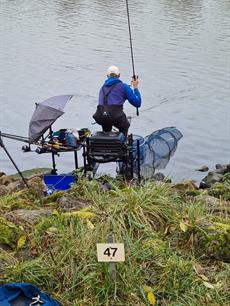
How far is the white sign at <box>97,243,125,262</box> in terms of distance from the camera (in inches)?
160

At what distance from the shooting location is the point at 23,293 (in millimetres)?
4145

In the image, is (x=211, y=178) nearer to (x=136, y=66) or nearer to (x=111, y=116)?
(x=111, y=116)

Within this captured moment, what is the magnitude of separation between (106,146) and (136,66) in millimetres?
14534

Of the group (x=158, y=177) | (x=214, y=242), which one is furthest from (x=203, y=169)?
(x=214, y=242)

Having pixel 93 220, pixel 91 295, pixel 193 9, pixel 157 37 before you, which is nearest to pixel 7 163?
pixel 93 220

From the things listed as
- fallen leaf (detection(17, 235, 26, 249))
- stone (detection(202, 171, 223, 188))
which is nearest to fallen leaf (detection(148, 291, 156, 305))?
fallen leaf (detection(17, 235, 26, 249))

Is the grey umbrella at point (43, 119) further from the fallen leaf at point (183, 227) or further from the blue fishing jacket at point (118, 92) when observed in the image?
the fallen leaf at point (183, 227)

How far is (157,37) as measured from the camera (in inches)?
1101

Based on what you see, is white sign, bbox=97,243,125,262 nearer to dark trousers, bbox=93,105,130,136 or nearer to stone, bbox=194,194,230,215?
stone, bbox=194,194,230,215

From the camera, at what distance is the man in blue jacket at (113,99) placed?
8859mm

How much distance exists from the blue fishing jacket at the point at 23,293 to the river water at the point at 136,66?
7991 millimetres

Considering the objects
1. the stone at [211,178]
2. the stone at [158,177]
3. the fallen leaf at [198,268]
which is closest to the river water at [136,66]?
the stone at [211,178]

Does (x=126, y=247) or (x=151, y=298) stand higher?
(x=126, y=247)

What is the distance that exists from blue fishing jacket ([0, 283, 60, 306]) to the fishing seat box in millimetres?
4191
